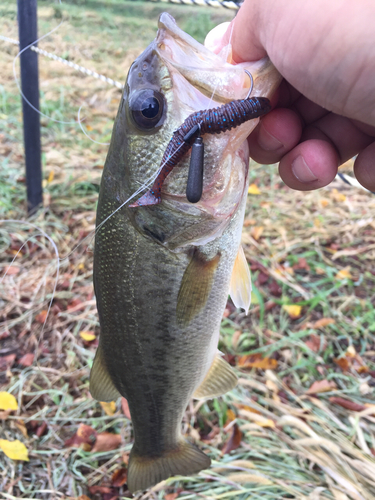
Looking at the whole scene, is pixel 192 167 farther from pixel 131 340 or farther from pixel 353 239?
pixel 353 239

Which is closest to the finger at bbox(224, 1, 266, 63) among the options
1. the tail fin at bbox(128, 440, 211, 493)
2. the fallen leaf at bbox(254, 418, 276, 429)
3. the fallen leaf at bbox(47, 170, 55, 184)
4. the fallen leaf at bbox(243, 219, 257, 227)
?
the tail fin at bbox(128, 440, 211, 493)

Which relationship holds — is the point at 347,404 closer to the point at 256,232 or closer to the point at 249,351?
the point at 249,351

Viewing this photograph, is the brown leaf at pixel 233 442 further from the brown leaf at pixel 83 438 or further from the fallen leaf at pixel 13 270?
the fallen leaf at pixel 13 270

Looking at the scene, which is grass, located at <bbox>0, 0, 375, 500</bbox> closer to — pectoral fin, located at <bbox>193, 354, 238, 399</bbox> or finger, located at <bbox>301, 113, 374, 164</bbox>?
pectoral fin, located at <bbox>193, 354, 238, 399</bbox>

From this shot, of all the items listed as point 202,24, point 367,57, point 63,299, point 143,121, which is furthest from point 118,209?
point 202,24

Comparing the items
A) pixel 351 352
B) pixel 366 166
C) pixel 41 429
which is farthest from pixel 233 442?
pixel 366 166

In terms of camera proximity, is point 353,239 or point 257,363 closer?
point 257,363

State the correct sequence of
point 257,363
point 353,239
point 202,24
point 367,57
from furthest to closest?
point 202,24, point 353,239, point 257,363, point 367,57
